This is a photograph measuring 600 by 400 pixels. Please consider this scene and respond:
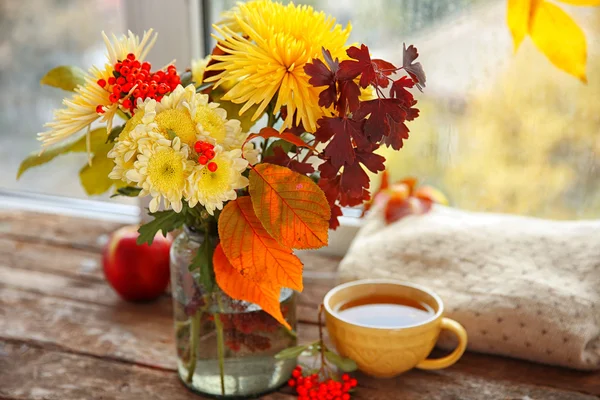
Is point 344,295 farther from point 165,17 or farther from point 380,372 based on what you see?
point 165,17

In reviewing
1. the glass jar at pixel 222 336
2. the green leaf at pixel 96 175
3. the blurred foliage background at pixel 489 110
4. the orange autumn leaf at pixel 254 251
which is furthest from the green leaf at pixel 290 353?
the blurred foliage background at pixel 489 110

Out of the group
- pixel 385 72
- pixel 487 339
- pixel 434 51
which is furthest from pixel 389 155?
pixel 385 72

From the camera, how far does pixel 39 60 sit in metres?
1.14

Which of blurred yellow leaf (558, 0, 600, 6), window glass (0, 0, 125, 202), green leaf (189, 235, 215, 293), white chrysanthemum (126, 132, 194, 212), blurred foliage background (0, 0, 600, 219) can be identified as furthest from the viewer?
window glass (0, 0, 125, 202)

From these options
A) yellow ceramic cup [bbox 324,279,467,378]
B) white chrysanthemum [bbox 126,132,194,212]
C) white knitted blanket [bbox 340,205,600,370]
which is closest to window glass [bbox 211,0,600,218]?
white knitted blanket [bbox 340,205,600,370]

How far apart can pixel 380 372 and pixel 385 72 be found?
0.96 feet

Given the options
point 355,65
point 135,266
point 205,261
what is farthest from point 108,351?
point 355,65

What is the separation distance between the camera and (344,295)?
667 millimetres

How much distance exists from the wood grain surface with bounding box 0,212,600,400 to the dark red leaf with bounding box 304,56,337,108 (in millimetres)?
308

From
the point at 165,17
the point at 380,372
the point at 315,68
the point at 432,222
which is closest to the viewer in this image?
the point at 315,68

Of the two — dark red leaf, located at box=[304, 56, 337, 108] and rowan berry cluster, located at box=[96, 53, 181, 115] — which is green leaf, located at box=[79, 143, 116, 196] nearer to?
rowan berry cluster, located at box=[96, 53, 181, 115]

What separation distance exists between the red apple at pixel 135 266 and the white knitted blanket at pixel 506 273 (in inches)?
9.0

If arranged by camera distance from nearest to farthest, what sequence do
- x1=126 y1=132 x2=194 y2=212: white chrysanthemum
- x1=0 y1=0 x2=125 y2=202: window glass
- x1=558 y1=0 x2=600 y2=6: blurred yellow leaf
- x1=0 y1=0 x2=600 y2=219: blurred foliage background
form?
x1=126 y1=132 x2=194 y2=212: white chrysanthemum, x1=558 y1=0 x2=600 y2=6: blurred yellow leaf, x1=0 y1=0 x2=600 y2=219: blurred foliage background, x1=0 y1=0 x2=125 y2=202: window glass

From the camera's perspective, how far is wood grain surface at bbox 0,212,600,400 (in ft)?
2.13
